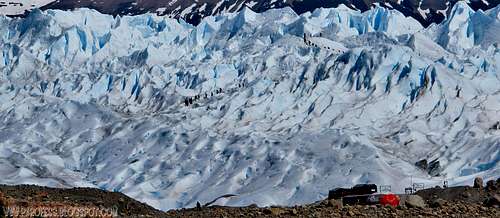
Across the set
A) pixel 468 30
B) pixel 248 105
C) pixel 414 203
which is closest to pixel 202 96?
pixel 248 105

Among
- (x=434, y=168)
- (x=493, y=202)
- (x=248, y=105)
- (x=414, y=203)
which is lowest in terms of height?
(x=434, y=168)

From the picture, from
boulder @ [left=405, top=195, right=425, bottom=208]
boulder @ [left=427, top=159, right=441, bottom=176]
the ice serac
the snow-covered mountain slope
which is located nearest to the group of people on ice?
the snow-covered mountain slope

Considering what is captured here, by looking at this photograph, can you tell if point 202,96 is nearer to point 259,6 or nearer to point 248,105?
point 248,105

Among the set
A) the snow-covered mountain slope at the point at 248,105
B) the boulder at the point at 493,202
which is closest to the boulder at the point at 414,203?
the boulder at the point at 493,202

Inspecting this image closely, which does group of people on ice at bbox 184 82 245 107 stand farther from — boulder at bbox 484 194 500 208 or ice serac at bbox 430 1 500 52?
boulder at bbox 484 194 500 208

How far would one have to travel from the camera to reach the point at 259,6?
17512cm

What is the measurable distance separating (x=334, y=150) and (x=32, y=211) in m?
46.9

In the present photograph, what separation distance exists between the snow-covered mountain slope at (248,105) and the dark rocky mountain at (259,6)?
5552cm

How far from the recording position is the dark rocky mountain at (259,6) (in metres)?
164

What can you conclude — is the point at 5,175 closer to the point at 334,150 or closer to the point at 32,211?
the point at 334,150

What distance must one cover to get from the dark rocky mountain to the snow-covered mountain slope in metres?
55.5

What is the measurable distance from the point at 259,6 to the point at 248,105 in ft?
333

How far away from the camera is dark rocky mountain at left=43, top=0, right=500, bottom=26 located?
164 meters

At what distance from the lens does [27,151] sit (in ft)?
223
